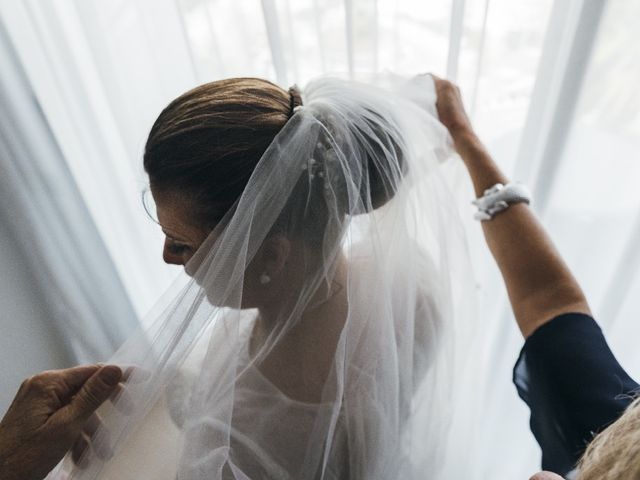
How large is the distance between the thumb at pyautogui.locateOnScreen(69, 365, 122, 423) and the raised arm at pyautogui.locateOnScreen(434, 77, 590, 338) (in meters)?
Result: 0.54

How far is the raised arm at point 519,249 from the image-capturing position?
606 mm

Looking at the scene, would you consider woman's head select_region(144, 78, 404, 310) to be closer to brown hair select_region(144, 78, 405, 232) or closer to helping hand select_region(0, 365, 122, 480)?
brown hair select_region(144, 78, 405, 232)

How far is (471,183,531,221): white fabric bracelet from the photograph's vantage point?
65 cm

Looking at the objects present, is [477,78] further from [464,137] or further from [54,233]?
[54,233]

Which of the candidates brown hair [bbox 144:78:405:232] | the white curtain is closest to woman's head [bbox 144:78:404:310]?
brown hair [bbox 144:78:405:232]

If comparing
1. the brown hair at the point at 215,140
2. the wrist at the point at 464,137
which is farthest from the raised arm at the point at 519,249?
the brown hair at the point at 215,140

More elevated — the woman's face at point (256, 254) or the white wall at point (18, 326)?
the woman's face at point (256, 254)

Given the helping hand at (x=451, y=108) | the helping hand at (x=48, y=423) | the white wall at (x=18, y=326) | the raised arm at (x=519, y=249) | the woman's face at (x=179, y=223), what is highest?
the helping hand at (x=451, y=108)

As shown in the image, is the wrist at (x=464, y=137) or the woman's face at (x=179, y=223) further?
the wrist at (x=464, y=137)

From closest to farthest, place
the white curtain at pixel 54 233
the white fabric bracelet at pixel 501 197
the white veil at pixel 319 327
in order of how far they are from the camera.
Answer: the white veil at pixel 319 327
the white fabric bracelet at pixel 501 197
the white curtain at pixel 54 233

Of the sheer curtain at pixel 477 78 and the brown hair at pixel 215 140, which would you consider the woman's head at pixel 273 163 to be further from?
the sheer curtain at pixel 477 78

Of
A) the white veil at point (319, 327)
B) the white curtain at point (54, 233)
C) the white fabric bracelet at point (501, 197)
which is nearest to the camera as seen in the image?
the white veil at point (319, 327)

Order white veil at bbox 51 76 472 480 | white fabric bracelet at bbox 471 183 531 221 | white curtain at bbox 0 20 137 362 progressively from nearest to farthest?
1. white veil at bbox 51 76 472 480
2. white fabric bracelet at bbox 471 183 531 221
3. white curtain at bbox 0 20 137 362

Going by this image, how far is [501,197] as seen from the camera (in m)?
0.65
